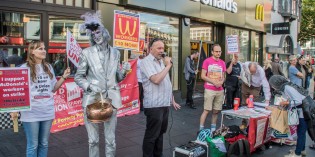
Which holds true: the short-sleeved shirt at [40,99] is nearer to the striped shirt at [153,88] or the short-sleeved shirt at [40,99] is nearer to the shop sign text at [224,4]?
the striped shirt at [153,88]

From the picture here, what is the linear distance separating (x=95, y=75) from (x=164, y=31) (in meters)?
7.59

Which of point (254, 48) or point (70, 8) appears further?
point (254, 48)

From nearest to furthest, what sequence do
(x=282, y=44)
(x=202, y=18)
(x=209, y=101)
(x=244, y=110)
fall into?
(x=244, y=110), (x=209, y=101), (x=202, y=18), (x=282, y=44)

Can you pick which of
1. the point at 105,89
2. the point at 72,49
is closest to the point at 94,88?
the point at 105,89

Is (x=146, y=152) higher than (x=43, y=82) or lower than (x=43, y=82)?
lower

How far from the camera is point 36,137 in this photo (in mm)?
3658

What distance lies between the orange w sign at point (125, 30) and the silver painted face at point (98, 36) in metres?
1.58

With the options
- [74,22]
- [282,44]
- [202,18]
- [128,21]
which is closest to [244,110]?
[128,21]

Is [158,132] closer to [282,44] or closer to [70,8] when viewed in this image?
[70,8]

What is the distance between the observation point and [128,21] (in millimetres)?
5539

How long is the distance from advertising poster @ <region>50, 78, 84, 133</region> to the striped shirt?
2791mm

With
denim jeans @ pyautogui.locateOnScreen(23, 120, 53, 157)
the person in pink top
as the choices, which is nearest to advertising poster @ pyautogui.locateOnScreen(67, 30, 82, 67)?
denim jeans @ pyautogui.locateOnScreen(23, 120, 53, 157)

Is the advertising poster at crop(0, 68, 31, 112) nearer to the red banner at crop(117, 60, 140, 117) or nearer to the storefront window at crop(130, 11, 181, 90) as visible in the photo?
the red banner at crop(117, 60, 140, 117)

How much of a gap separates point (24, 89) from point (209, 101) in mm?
3497
